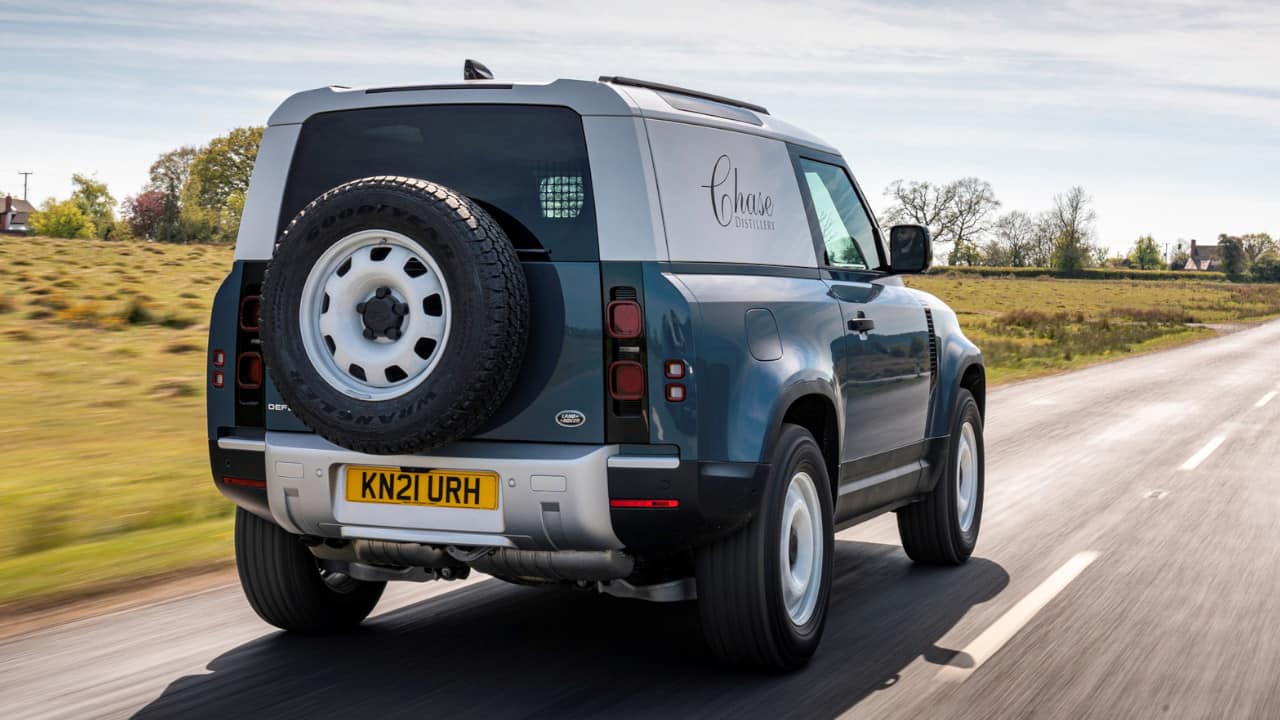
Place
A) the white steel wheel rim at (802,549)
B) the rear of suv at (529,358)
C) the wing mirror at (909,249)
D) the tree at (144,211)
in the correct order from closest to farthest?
the rear of suv at (529,358) → the white steel wheel rim at (802,549) → the wing mirror at (909,249) → the tree at (144,211)

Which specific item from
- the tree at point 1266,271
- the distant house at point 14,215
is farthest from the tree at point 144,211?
the tree at point 1266,271

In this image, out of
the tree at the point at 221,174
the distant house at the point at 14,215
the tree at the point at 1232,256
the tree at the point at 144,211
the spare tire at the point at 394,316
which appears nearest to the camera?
the spare tire at the point at 394,316

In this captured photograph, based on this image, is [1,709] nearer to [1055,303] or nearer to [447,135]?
[447,135]

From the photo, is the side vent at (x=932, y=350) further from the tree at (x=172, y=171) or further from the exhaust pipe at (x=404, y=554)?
the tree at (x=172, y=171)

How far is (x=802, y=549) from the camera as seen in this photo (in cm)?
533

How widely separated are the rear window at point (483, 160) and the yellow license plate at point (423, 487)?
0.82 meters

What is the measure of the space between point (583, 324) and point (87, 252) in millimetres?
38879

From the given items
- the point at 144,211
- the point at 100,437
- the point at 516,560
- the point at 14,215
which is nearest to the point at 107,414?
the point at 100,437

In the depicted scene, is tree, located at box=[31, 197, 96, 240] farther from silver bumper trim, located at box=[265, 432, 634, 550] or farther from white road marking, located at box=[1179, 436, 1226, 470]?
silver bumper trim, located at box=[265, 432, 634, 550]

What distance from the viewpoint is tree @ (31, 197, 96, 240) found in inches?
5300

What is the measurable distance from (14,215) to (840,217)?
Result: 181810 millimetres

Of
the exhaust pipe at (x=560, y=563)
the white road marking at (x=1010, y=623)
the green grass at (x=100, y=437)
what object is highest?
the exhaust pipe at (x=560, y=563)

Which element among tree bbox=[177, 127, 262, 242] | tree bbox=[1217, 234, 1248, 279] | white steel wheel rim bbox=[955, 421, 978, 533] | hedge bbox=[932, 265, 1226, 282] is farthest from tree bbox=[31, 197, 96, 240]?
white steel wheel rim bbox=[955, 421, 978, 533]

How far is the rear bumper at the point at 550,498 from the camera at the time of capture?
4.52m
